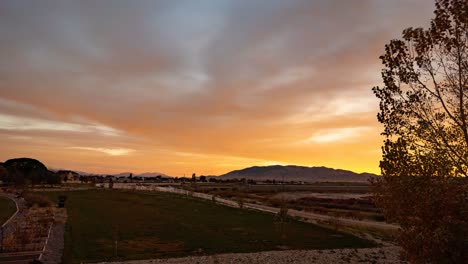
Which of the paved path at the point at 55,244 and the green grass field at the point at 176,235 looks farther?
the green grass field at the point at 176,235

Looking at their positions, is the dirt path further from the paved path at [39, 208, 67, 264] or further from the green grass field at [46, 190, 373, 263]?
the paved path at [39, 208, 67, 264]

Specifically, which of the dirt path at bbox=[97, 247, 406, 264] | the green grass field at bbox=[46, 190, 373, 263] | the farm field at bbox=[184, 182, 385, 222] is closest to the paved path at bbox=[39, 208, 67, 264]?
the green grass field at bbox=[46, 190, 373, 263]

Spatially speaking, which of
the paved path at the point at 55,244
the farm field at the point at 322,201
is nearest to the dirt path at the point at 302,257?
the paved path at the point at 55,244

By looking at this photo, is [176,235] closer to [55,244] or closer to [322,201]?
[55,244]

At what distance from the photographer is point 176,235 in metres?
33.5

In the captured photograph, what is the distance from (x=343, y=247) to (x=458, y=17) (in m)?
20.2

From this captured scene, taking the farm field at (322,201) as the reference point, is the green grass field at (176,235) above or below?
below

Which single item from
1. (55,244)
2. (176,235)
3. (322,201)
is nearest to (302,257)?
(176,235)

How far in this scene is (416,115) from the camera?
15305 millimetres

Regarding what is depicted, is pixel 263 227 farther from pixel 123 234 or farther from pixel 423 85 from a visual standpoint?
pixel 423 85

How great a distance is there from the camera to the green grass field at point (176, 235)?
26.9m

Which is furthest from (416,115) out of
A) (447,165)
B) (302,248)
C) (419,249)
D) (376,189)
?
(302,248)

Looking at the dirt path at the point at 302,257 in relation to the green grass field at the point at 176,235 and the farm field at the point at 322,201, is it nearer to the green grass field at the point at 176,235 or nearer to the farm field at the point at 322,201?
the green grass field at the point at 176,235

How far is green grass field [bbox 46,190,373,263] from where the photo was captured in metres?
26.9
